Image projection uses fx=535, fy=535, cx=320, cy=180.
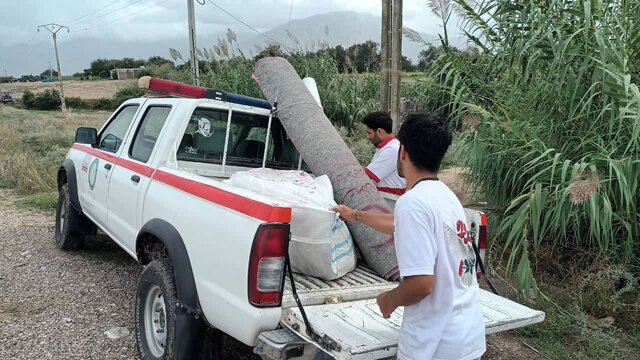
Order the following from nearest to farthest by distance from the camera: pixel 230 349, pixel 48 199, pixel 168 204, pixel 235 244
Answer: pixel 235 244 → pixel 168 204 → pixel 230 349 → pixel 48 199

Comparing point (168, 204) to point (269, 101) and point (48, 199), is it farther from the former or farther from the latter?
point (48, 199)

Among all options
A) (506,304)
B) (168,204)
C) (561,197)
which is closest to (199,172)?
(168,204)

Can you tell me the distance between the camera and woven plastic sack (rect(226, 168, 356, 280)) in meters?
2.99

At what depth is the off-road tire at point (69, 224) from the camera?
18.3 ft

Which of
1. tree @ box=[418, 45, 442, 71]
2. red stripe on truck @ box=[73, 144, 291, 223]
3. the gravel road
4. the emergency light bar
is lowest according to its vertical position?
the gravel road

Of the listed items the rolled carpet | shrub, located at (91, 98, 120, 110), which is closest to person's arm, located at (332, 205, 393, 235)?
the rolled carpet

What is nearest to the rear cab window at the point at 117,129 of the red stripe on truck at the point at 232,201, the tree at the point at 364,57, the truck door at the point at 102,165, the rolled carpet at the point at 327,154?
the truck door at the point at 102,165

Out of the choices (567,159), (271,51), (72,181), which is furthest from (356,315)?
(271,51)

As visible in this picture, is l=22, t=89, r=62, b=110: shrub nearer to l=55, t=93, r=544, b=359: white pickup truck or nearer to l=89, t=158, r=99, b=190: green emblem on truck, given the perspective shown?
l=89, t=158, r=99, b=190: green emblem on truck

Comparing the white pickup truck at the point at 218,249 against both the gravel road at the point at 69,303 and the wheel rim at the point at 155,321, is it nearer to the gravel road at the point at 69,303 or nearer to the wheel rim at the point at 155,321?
the wheel rim at the point at 155,321

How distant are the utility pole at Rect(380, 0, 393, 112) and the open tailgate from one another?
387cm

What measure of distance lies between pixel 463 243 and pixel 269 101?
2.64 m

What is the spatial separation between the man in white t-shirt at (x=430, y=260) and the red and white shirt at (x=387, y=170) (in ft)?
7.71

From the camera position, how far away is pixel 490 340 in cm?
397
